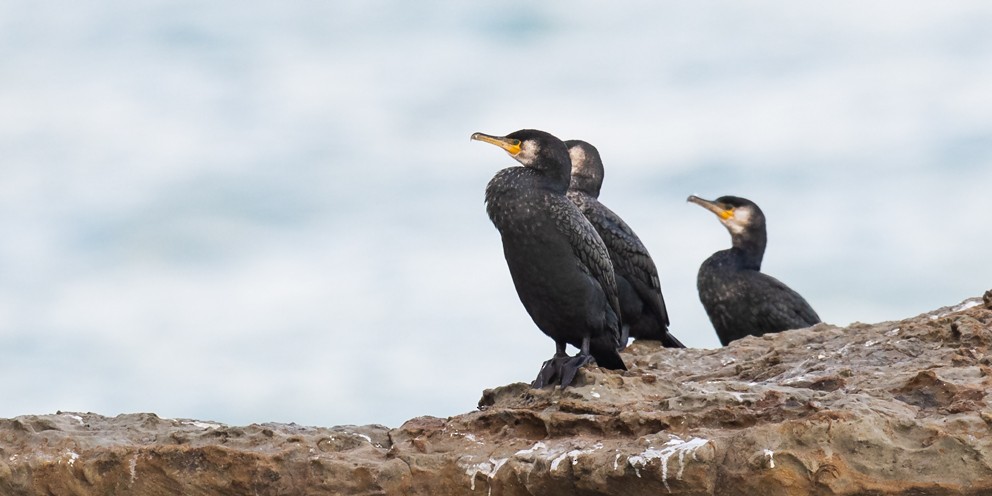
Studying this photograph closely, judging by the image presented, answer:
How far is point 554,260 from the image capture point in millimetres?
7047

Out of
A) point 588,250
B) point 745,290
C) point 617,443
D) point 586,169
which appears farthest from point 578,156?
point 617,443

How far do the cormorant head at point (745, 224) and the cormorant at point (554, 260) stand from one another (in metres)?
4.36

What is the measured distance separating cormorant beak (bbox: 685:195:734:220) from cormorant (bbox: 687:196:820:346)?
0.4 inches

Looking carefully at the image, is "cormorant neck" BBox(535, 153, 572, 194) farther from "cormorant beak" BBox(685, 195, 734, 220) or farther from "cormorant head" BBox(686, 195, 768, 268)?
"cormorant beak" BBox(685, 195, 734, 220)

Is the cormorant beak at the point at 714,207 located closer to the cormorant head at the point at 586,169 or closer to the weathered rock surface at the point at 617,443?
the cormorant head at the point at 586,169

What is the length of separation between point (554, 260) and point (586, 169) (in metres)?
3.51

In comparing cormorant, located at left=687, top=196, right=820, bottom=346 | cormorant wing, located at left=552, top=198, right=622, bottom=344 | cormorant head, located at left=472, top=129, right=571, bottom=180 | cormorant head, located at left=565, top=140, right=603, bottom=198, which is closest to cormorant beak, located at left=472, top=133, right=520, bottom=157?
cormorant head, located at left=472, top=129, right=571, bottom=180

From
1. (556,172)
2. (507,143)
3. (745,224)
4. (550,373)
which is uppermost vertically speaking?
(745,224)

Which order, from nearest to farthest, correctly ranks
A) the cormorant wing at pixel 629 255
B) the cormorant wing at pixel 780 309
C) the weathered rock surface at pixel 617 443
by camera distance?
the weathered rock surface at pixel 617 443 < the cormorant wing at pixel 629 255 < the cormorant wing at pixel 780 309

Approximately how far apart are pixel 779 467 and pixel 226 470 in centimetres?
219

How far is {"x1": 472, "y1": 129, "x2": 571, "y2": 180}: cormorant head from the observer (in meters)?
7.39

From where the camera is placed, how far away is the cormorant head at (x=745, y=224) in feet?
37.8

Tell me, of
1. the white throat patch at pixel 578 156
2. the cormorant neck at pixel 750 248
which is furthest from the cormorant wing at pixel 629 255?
the cormorant neck at pixel 750 248

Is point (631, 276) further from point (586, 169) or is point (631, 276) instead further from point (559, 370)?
point (559, 370)
